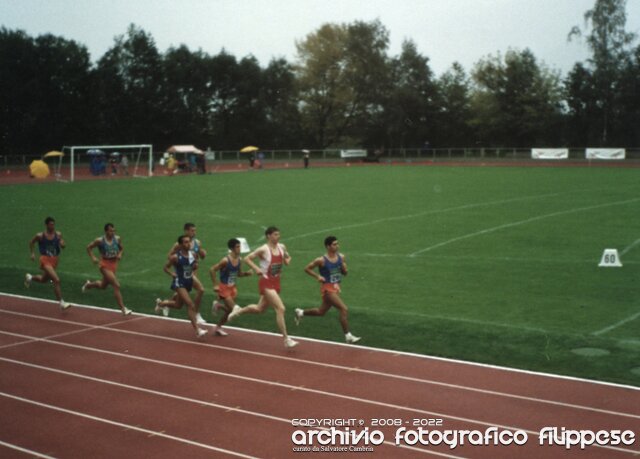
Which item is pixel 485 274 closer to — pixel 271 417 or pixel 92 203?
pixel 271 417

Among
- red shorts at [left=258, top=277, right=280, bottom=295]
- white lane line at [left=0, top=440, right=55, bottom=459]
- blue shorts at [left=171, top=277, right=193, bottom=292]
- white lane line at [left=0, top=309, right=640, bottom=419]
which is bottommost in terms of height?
white lane line at [left=0, top=440, right=55, bottom=459]

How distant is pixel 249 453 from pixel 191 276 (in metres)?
5.31

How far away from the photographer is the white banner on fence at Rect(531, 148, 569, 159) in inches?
2704

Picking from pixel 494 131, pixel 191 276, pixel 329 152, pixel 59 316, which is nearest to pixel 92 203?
pixel 59 316

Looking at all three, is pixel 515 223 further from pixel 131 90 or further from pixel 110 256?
pixel 131 90

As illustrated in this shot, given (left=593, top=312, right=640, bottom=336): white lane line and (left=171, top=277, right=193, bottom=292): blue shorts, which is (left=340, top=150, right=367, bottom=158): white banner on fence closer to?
(left=593, top=312, right=640, bottom=336): white lane line

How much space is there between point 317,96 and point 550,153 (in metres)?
30.4

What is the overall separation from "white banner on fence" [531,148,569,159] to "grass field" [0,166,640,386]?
27.4 metres

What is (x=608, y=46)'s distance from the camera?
72625 millimetres

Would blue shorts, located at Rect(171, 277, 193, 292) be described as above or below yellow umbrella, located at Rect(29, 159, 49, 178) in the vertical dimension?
below

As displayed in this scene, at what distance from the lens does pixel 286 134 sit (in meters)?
87.6

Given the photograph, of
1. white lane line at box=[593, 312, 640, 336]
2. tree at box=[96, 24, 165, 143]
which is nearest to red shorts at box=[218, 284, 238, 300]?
white lane line at box=[593, 312, 640, 336]

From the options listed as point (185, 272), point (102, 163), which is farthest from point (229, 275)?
point (102, 163)

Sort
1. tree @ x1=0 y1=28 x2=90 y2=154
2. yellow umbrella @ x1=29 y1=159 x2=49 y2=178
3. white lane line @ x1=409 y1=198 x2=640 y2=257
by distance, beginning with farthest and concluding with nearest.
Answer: tree @ x1=0 y1=28 x2=90 y2=154 < yellow umbrella @ x1=29 y1=159 x2=49 y2=178 < white lane line @ x1=409 y1=198 x2=640 y2=257
